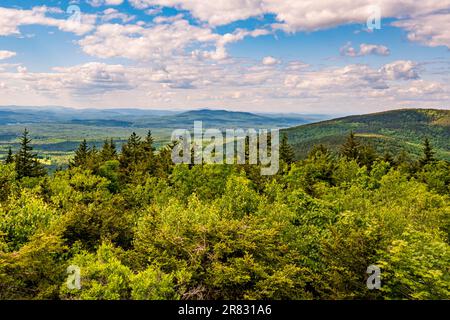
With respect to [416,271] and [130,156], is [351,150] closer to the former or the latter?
[130,156]

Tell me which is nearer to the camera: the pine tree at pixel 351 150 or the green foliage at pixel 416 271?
the green foliage at pixel 416 271

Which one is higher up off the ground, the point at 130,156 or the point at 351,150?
the point at 351,150

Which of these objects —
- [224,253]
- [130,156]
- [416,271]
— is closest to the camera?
[416,271]

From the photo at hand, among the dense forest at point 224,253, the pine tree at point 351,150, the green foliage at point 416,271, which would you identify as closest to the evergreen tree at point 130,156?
the dense forest at point 224,253

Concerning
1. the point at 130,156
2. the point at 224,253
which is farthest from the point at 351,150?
the point at 224,253

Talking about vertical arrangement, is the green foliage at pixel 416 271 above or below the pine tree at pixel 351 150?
below

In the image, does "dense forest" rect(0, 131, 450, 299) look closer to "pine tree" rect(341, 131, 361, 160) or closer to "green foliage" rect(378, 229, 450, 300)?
"green foliage" rect(378, 229, 450, 300)

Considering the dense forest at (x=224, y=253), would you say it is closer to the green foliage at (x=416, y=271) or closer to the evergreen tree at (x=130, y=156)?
the green foliage at (x=416, y=271)

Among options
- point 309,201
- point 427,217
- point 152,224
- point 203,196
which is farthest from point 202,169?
point 427,217

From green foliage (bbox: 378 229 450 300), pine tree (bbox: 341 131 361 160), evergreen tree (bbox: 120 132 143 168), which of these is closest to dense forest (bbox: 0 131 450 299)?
green foliage (bbox: 378 229 450 300)

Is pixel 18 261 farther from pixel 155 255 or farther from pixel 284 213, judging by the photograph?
pixel 284 213

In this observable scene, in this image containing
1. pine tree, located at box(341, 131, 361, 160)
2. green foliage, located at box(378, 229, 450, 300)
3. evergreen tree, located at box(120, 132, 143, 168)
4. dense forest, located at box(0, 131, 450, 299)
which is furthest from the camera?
pine tree, located at box(341, 131, 361, 160)
